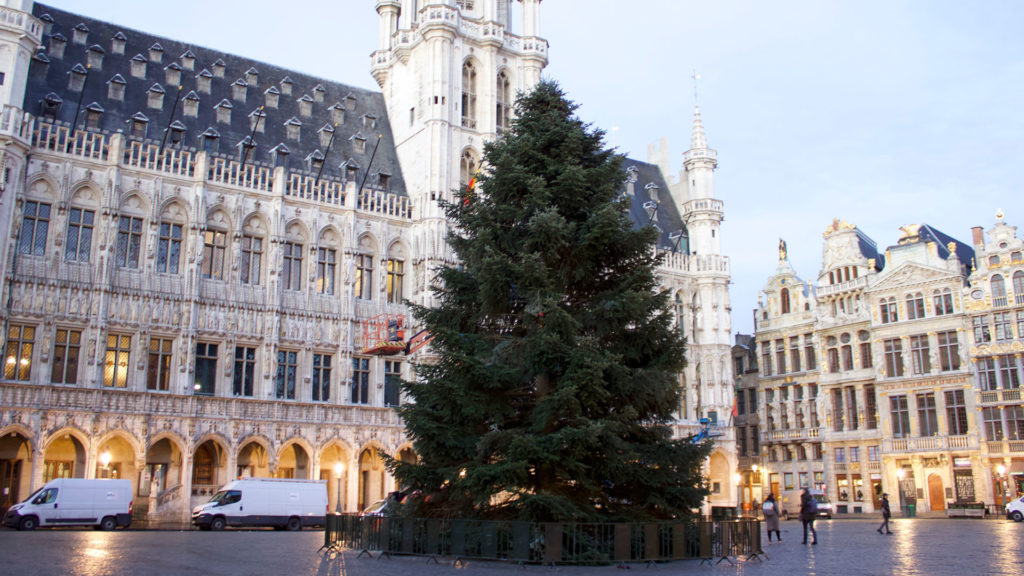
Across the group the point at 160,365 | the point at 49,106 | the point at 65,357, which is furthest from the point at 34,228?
the point at 160,365

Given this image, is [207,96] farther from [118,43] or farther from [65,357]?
[65,357]

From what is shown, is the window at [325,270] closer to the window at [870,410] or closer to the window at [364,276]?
the window at [364,276]

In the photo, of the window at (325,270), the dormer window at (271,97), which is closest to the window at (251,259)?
the window at (325,270)

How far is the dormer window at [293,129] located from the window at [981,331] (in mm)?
36868

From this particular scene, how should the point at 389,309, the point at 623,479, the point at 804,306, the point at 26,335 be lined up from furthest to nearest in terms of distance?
1. the point at 804,306
2. the point at 389,309
3. the point at 26,335
4. the point at 623,479

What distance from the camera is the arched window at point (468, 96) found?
43.8 metres

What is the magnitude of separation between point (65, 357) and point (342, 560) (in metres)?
21.2

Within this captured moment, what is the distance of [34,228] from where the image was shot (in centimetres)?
3322

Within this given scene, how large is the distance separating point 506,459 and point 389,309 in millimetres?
25479

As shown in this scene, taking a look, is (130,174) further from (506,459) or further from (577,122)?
(506,459)

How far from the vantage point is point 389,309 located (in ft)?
133

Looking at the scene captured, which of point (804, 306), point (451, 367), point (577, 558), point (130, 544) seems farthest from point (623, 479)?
point (804, 306)

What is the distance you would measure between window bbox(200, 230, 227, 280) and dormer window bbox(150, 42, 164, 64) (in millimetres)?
9995

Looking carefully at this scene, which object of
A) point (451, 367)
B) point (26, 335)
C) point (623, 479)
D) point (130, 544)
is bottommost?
point (130, 544)
